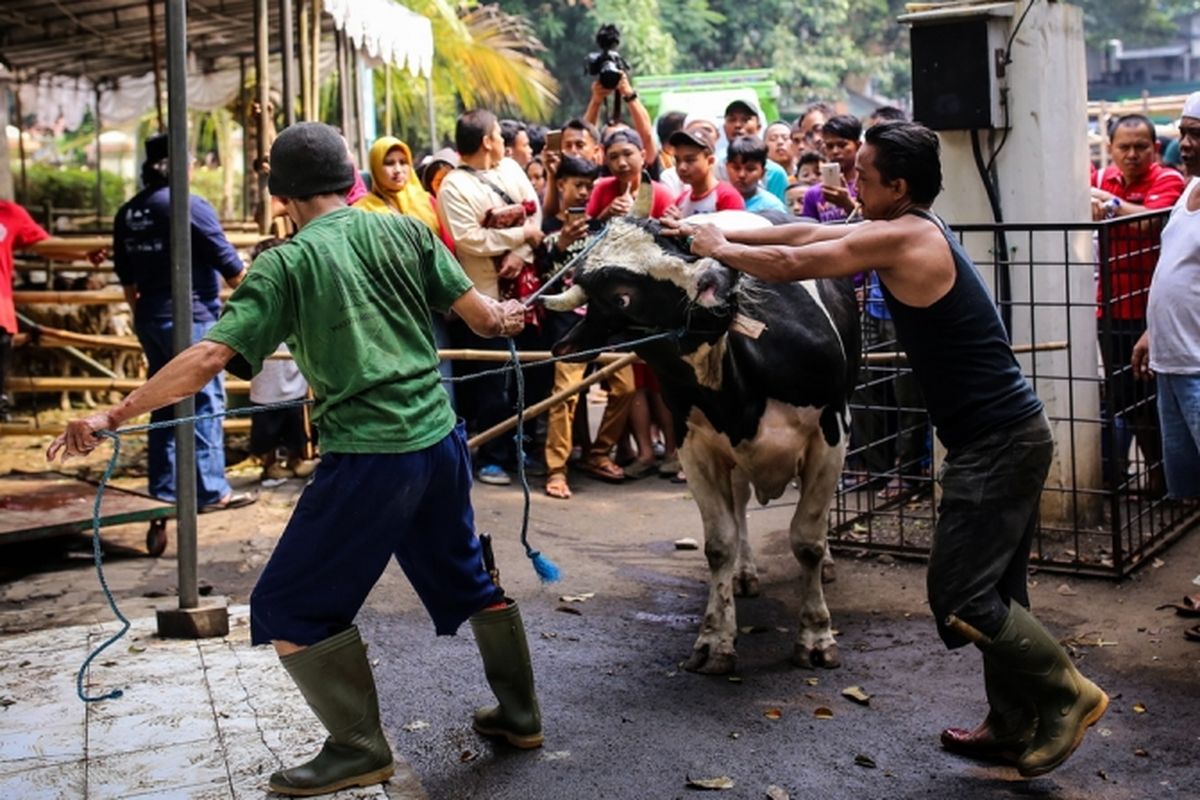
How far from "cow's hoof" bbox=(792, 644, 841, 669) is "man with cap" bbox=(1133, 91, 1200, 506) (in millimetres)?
1459

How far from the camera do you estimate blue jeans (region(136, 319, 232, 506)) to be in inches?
355

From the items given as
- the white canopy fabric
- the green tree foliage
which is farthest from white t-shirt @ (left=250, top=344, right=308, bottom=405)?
the green tree foliage

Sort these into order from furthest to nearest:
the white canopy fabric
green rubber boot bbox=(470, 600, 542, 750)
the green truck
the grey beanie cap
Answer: the green truck < the white canopy fabric < green rubber boot bbox=(470, 600, 542, 750) < the grey beanie cap

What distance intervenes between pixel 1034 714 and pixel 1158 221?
3.69m

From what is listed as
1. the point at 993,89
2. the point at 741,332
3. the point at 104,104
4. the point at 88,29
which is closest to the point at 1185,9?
the point at 104,104

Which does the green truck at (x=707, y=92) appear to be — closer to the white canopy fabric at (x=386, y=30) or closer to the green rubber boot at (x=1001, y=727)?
the white canopy fabric at (x=386, y=30)

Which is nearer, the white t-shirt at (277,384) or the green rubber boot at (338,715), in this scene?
the green rubber boot at (338,715)

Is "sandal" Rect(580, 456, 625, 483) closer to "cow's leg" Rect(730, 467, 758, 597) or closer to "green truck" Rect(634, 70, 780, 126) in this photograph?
"cow's leg" Rect(730, 467, 758, 597)

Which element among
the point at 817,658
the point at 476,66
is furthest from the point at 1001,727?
the point at 476,66

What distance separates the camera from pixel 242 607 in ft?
22.4

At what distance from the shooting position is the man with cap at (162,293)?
8953 mm

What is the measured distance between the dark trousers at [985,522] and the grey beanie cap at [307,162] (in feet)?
7.01

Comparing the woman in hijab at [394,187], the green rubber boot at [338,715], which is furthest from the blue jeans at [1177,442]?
the woman in hijab at [394,187]

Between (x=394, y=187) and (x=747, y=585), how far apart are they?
11.5 ft
